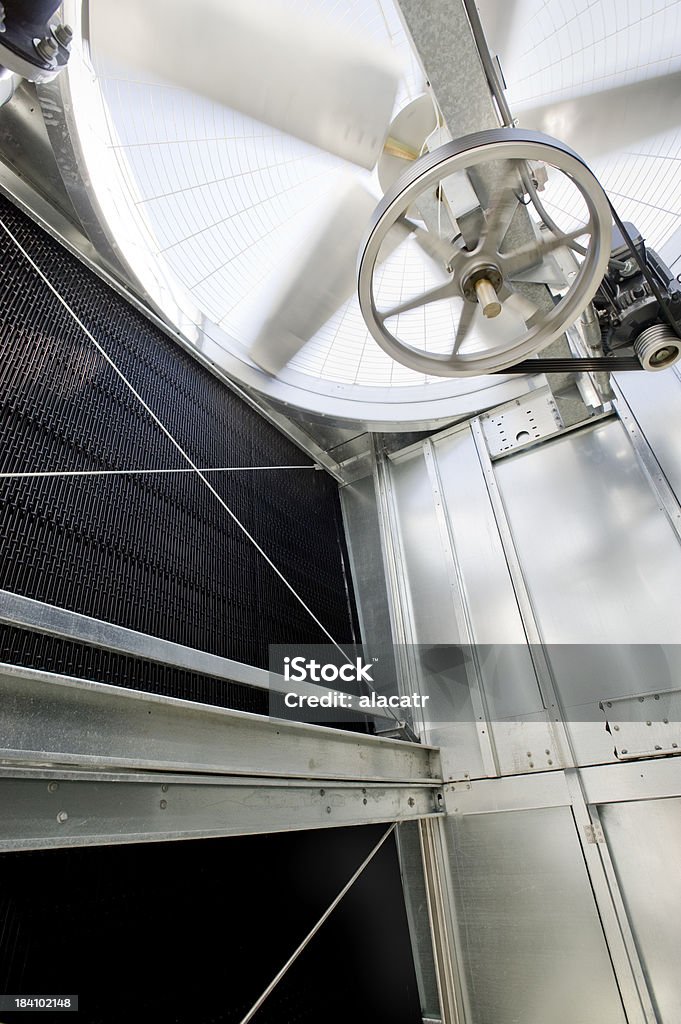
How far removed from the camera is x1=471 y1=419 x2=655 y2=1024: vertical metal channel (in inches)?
98.1

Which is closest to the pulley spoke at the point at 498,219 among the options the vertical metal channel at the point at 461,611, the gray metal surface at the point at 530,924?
the vertical metal channel at the point at 461,611

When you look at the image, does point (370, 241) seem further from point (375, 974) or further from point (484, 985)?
point (484, 985)

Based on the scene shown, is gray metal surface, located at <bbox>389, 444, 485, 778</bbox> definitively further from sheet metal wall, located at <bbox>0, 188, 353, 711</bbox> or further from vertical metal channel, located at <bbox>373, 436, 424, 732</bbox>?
sheet metal wall, located at <bbox>0, 188, 353, 711</bbox>

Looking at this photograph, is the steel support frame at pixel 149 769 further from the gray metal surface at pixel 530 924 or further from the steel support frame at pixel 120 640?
the gray metal surface at pixel 530 924

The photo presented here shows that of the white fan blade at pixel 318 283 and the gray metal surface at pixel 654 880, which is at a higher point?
the white fan blade at pixel 318 283

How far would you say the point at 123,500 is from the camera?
2.46 metres

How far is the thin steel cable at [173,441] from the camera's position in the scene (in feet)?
8.18

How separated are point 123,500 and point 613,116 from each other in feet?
9.86

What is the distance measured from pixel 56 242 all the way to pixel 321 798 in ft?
9.94

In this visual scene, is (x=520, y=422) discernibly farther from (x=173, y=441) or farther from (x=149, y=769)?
(x=149, y=769)

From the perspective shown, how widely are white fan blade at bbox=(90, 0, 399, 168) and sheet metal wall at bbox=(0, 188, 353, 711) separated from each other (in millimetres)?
987

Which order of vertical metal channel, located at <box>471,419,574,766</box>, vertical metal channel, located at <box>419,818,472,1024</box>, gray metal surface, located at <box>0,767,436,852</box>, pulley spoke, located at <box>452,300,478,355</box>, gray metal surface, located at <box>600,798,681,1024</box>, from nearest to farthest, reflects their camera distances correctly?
1. gray metal surface, located at <box>0,767,436,852</box>
2. pulley spoke, located at <box>452,300,478,355</box>
3. gray metal surface, located at <box>600,798,681,1024</box>
4. vertical metal channel, located at <box>419,818,472,1024</box>
5. vertical metal channel, located at <box>471,419,574,766</box>

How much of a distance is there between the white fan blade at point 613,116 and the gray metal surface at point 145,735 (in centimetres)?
314

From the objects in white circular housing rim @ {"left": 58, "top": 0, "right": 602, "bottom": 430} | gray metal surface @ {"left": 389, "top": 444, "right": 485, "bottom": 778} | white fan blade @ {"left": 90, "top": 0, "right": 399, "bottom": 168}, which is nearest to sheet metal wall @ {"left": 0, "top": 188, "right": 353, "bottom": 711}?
white circular housing rim @ {"left": 58, "top": 0, "right": 602, "bottom": 430}
